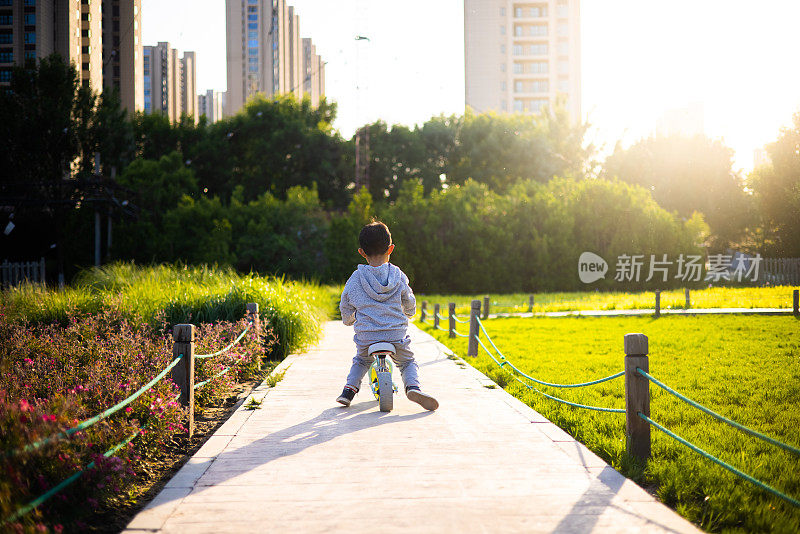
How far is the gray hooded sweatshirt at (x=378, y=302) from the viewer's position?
231 inches

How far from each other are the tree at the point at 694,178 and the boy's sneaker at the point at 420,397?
151 ft

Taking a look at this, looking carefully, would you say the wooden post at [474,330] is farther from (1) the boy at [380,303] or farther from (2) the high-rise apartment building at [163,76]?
(2) the high-rise apartment building at [163,76]

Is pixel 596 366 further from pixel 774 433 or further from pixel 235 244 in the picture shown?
pixel 235 244

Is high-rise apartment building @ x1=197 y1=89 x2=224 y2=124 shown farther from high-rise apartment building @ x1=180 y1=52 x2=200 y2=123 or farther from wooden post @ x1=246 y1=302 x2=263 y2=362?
wooden post @ x1=246 y1=302 x2=263 y2=362

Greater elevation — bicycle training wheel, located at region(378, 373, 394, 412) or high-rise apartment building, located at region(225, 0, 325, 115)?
high-rise apartment building, located at region(225, 0, 325, 115)

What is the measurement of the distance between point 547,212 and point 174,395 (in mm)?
31163

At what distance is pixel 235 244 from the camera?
103ft

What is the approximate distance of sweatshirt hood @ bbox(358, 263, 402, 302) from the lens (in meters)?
5.82

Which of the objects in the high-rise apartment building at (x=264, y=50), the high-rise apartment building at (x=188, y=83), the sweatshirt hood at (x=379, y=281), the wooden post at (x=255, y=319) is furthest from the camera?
the high-rise apartment building at (x=188, y=83)

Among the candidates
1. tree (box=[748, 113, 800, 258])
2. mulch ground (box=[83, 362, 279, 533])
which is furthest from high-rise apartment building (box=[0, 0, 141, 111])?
tree (box=[748, 113, 800, 258])

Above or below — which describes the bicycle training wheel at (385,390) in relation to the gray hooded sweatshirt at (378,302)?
below

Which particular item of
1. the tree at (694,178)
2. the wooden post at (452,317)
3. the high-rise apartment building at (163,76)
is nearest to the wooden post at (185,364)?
the wooden post at (452,317)

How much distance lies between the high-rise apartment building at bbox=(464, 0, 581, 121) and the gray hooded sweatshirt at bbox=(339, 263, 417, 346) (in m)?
69.3

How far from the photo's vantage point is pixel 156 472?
443 centimetres
